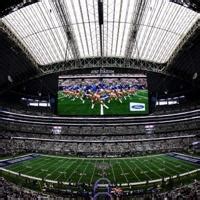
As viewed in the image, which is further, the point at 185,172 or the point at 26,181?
the point at 185,172

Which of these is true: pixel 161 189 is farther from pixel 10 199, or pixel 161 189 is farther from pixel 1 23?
pixel 1 23

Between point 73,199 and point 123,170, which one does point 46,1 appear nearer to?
point 123,170

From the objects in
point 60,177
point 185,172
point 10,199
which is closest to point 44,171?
point 60,177

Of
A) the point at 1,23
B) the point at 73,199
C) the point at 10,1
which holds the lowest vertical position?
the point at 73,199

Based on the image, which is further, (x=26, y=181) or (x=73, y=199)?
(x=26, y=181)

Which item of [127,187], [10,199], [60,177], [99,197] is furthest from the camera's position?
[60,177]

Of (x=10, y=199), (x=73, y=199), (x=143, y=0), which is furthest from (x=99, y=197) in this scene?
(x=143, y=0)

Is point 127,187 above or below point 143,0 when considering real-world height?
below

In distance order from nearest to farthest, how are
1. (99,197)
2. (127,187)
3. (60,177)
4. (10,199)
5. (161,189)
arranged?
(10,199) → (99,197) → (161,189) → (127,187) → (60,177)

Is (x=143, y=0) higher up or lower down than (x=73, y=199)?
higher up

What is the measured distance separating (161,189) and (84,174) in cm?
1238

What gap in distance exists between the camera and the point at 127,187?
39.3m

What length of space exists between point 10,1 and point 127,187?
19834 mm

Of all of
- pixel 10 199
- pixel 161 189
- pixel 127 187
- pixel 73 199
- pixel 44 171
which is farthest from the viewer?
pixel 44 171
